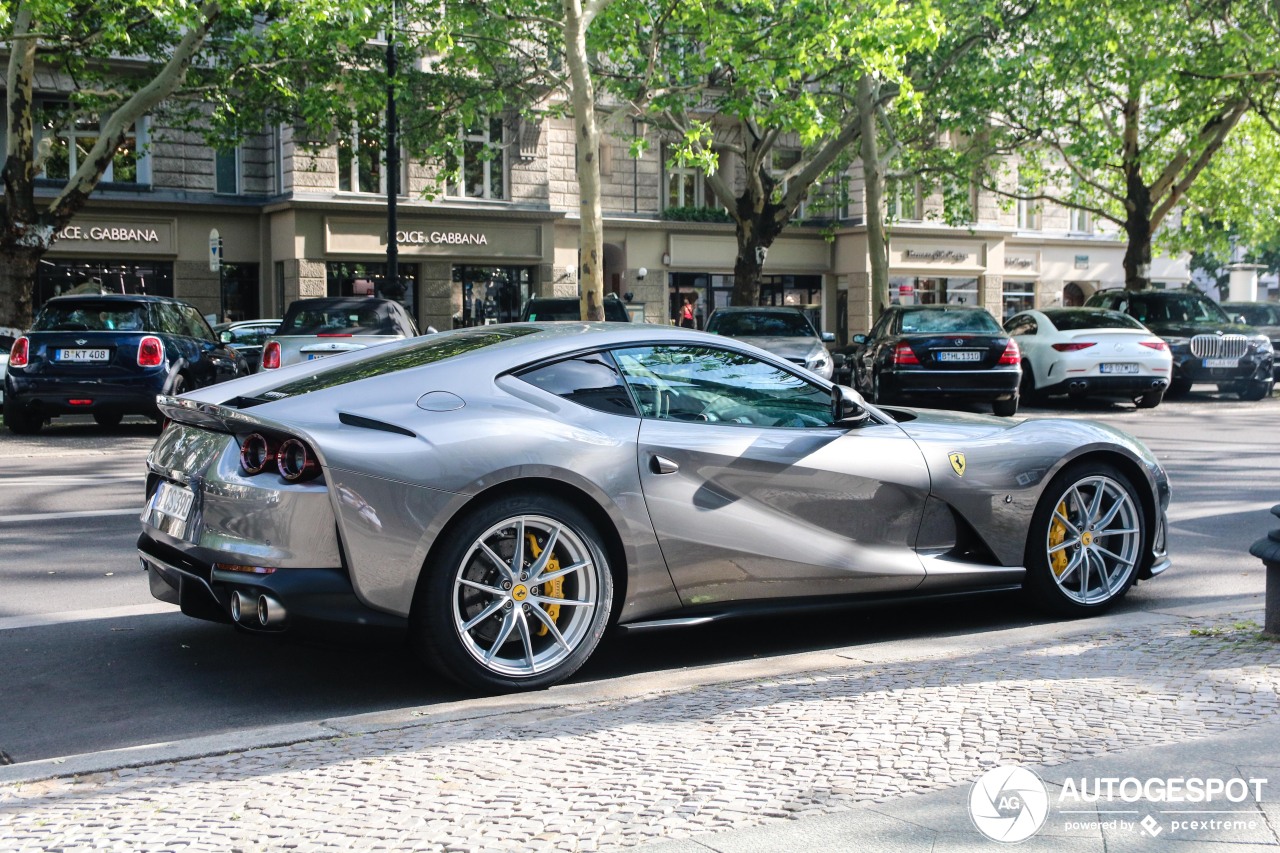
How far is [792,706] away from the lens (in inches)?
169

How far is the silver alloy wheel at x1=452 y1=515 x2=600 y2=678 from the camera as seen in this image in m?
4.73

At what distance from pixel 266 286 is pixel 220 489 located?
1267 inches

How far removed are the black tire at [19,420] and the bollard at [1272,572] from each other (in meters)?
14.0

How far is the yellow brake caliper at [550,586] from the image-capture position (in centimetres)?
484

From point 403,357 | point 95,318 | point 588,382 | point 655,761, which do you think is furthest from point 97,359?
point 655,761

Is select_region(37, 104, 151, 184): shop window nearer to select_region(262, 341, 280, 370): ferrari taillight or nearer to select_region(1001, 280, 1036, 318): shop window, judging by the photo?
select_region(262, 341, 280, 370): ferrari taillight

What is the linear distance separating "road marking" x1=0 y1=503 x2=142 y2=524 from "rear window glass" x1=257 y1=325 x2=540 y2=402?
14.0 feet

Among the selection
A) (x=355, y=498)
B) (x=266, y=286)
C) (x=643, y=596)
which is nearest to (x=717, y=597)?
(x=643, y=596)

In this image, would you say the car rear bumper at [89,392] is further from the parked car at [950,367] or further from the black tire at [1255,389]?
the black tire at [1255,389]

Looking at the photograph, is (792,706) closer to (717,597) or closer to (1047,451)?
(717,597)

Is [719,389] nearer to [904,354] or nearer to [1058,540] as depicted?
[1058,540]

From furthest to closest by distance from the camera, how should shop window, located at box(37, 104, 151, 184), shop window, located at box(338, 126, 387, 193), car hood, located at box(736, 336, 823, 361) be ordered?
shop window, located at box(338, 126, 387, 193), shop window, located at box(37, 104, 151, 184), car hood, located at box(736, 336, 823, 361)

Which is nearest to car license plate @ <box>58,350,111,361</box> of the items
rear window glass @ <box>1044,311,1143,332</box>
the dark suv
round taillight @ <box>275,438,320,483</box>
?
round taillight @ <box>275,438,320,483</box>

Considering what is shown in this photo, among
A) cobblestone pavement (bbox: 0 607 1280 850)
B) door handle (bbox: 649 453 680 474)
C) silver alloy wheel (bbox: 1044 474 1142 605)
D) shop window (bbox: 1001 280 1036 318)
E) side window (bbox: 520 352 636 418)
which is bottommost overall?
cobblestone pavement (bbox: 0 607 1280 850)
